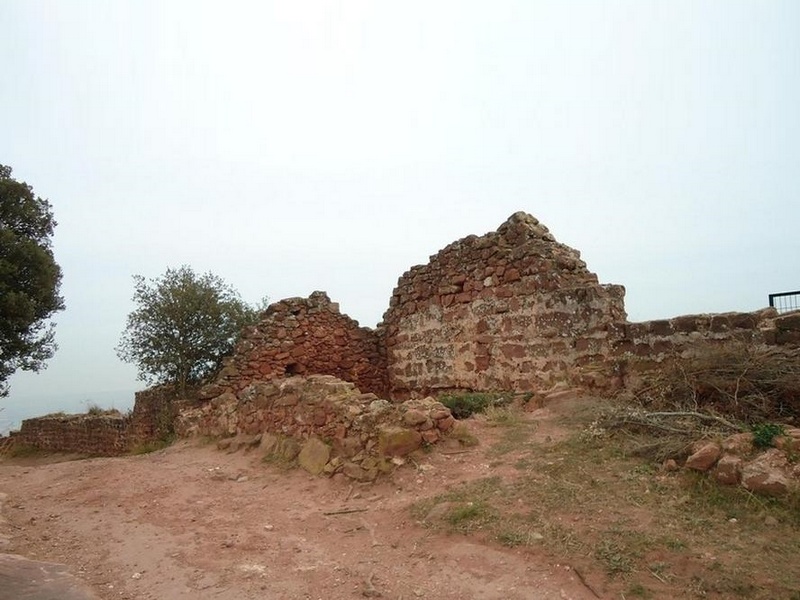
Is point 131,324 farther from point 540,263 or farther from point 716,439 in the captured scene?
point 716,439

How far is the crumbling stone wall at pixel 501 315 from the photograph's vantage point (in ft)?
28.7

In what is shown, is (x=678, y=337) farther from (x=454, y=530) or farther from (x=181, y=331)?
(x=181, y=331)

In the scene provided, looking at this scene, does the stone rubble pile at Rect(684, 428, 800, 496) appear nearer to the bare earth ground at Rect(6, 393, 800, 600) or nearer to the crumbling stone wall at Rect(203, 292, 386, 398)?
the bare earth ground at Rect(6, 393, 800, 600)

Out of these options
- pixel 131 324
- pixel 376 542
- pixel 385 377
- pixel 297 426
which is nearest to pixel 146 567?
pixel 376 542

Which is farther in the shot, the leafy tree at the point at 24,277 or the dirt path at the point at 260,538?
the leafy tree at the point at 24,277

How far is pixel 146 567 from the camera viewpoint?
4504 mm

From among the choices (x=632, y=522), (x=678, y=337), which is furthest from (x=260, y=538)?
(x=678, y=337)

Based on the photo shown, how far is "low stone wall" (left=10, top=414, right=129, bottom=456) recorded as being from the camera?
14.4m

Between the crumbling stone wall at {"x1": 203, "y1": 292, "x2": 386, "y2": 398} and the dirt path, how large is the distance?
12.3ft

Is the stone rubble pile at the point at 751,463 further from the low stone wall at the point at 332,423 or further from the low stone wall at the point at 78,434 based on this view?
the low stone wall at the point at 78,434

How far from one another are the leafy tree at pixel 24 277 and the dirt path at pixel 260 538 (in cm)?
993

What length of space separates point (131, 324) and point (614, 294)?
11.1 m

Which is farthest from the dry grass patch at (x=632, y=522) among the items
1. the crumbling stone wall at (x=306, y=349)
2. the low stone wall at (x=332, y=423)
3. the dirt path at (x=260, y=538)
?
the crumbling stone wall at (x=306, y=349)

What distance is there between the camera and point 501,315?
397 inches
